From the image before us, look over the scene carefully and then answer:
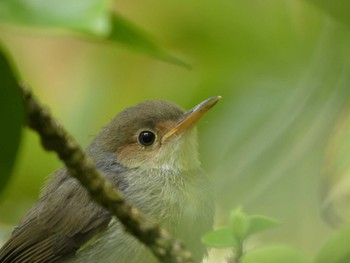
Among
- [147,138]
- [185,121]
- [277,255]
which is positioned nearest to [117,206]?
[277,255]

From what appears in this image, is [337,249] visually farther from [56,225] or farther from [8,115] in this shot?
[56,225]

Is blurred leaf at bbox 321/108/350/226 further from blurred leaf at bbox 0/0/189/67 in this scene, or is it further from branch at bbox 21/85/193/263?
blurred leaf at bbox 0/0/189/67

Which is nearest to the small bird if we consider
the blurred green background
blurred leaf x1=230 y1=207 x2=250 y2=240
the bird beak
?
the bird beak

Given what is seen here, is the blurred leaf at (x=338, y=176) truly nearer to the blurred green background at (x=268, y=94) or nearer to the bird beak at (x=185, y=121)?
the blurred green background at (x=268, y=94)

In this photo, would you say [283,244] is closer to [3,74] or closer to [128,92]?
[3,74]

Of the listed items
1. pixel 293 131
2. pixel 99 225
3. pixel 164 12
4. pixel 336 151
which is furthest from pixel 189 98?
pixel 99 225
